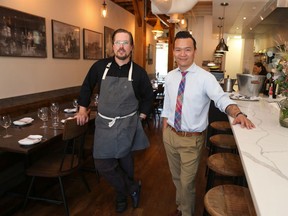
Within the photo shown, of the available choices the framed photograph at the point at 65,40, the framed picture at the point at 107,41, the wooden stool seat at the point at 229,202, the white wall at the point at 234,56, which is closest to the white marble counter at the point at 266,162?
the wooden stool seat at the point at 229,202

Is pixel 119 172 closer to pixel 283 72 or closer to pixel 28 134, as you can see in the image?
pixel 28 134

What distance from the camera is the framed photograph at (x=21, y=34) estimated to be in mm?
3611

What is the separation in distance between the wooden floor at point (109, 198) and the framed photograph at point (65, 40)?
100 inches

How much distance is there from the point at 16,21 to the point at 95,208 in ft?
9.35

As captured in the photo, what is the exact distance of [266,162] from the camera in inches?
51.3

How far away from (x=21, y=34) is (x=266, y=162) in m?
3.79

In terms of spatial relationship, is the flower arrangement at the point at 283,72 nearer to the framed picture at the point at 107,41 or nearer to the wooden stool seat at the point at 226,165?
the wooden stool seat at the point at 226,165

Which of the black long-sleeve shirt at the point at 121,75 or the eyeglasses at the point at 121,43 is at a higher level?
the eyeglasses at the point at 121,43

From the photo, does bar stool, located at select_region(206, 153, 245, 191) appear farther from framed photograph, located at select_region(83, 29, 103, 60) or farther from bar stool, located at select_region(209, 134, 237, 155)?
framed photograph, located at select_region(83, 29, 103, 60)

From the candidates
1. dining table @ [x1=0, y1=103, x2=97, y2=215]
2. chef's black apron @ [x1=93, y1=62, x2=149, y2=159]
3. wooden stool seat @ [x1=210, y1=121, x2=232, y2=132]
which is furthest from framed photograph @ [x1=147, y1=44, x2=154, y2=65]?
chef's black apron @ [x1=93, y1=62, x2=149, y2=159]

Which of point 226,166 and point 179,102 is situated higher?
point 179,102

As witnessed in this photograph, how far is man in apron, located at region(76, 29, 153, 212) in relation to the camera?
2.37 meters

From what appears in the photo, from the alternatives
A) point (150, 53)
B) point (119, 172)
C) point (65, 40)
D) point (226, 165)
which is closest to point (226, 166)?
point (226, 165)

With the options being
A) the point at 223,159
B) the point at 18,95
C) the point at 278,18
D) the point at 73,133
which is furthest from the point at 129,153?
the point at 278,18
